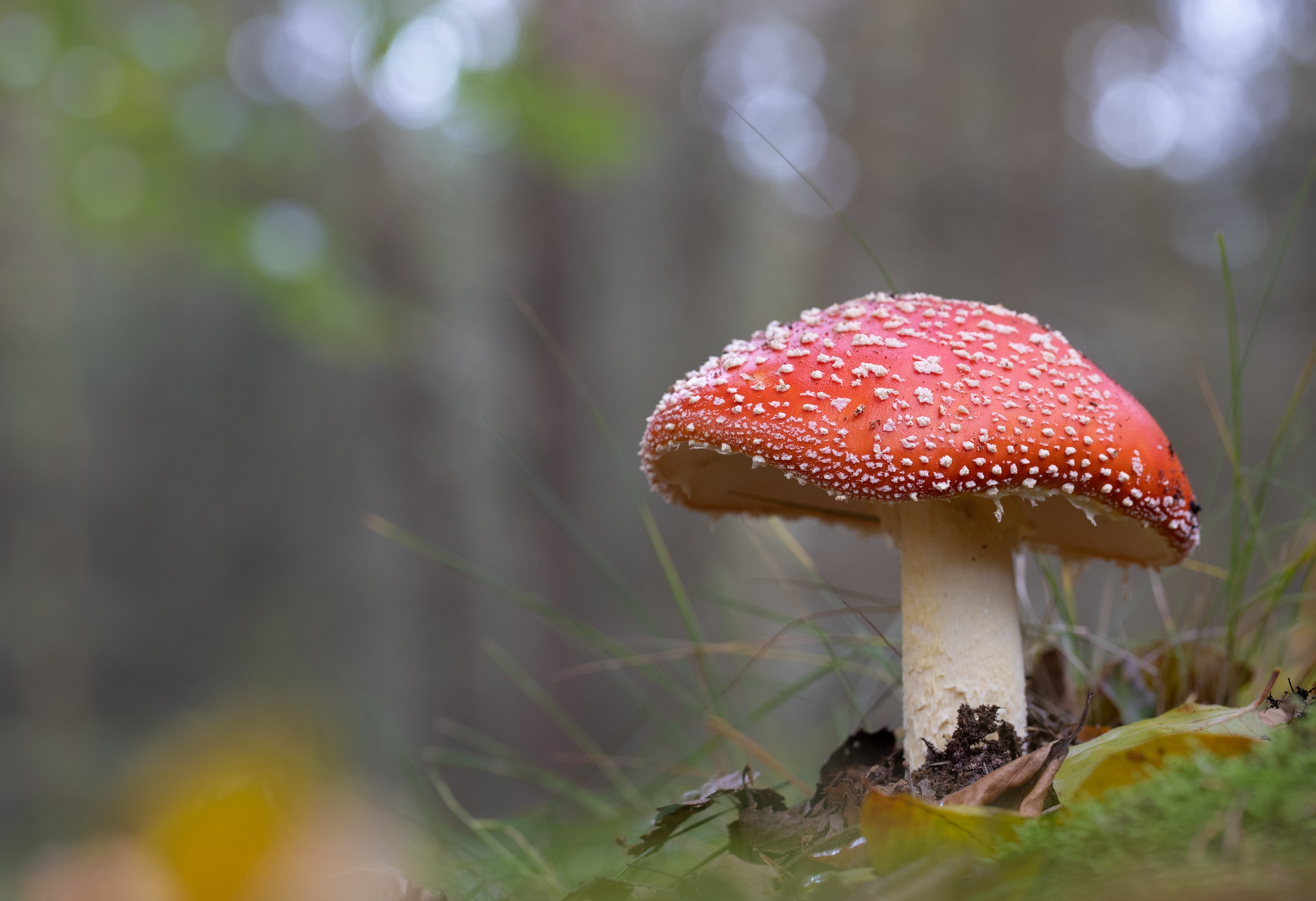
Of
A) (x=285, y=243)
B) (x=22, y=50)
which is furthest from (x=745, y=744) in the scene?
(x=22, y=50)

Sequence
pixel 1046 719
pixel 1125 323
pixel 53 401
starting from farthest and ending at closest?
1. pixel 53 401
2. pixel 1125 323
3. pixel 1046 719

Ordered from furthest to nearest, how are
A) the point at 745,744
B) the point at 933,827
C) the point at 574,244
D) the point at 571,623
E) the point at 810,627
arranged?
1. the point at 574,244
2. the point at 571,623
3. the point at 810,627
4. the point at 745,744
5. the point at 933,827

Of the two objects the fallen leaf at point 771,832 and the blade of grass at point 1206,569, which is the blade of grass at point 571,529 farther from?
the blade of grass at point 1206,569

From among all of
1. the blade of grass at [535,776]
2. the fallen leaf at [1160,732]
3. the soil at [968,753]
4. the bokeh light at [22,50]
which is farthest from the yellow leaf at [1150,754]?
the bokeh light at [22,50]

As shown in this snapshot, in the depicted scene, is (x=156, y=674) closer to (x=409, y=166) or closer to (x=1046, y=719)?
(x=409, y=166)

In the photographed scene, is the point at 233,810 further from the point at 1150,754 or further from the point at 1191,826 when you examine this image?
the point at 1150,754

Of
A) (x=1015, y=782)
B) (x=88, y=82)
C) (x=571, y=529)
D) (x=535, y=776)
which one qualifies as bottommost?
(x=535, y=776)

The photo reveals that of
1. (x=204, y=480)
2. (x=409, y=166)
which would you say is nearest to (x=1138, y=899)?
(x=409, y=166)

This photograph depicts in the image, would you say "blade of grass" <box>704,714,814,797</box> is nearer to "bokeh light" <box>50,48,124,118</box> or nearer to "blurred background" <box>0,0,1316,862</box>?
"blurred background" <box>0,0,1316,862</box>
